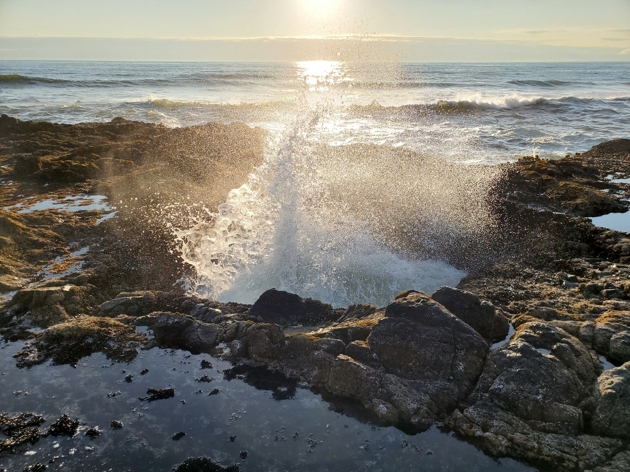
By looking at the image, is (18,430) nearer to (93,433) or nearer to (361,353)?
(93,433)

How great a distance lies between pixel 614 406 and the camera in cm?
430

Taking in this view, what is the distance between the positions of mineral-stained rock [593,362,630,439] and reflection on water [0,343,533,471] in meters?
1.06

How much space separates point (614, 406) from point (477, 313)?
1914mm

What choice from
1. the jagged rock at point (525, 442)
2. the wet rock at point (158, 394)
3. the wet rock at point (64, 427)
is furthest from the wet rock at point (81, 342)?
the jagged rock at point (525, 442)

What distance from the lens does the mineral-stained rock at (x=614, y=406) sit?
4.20m

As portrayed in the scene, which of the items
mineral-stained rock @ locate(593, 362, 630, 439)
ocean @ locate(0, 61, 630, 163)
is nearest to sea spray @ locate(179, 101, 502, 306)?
mineral-stained rock @ locate(593, 362, 630, 439)

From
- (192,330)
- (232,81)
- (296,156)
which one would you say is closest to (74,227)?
(192,330)

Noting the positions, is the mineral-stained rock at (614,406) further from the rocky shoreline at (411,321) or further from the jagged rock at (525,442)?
the jagged rock at (525,442)

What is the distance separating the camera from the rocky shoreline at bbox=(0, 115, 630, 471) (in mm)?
4488

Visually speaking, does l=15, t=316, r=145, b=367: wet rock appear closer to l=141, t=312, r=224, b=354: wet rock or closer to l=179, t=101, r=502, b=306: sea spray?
l=141, t=312, r=224, b=354: wet rock

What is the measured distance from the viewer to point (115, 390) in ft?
16.7

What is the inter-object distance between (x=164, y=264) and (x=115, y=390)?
150 inches

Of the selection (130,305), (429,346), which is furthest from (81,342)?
(429,346)

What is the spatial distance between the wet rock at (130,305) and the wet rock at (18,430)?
2.15 m
